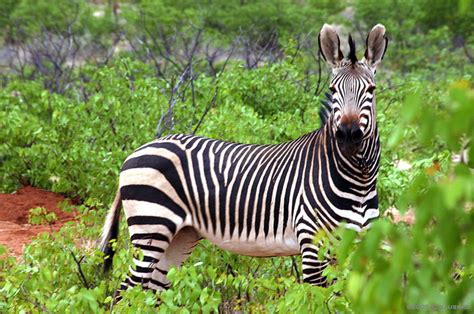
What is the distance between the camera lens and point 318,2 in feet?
107

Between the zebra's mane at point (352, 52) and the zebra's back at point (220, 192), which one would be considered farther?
the zebra's back at point (220, 192)

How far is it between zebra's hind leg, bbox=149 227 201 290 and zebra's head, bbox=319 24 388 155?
46.7 inches

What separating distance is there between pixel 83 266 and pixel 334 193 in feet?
5.47

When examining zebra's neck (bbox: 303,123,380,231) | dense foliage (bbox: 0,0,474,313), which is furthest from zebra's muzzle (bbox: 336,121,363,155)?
dense foliage (bbox: 0,0,474,313)

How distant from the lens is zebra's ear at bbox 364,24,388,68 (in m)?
5.39

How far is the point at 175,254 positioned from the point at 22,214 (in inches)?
153

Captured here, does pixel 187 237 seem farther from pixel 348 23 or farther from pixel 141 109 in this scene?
pixel 348 23

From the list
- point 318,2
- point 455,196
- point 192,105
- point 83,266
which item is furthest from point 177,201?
point 318,2

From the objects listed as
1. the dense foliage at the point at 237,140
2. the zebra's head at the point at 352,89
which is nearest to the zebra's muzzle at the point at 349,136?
the zebra's head at the point at 352,89

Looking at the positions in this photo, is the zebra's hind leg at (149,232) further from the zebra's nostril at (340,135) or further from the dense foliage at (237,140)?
the zebra's nostril at (340,135)

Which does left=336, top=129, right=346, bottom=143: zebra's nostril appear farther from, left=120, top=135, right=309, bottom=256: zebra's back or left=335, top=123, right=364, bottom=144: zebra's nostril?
left=120, top=135, right=309, bottom=256: zebra's back

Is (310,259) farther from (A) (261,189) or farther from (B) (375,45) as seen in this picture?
(B) (375,45)

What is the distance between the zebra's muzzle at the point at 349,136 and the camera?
5039 mm

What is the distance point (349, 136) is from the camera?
506cm
